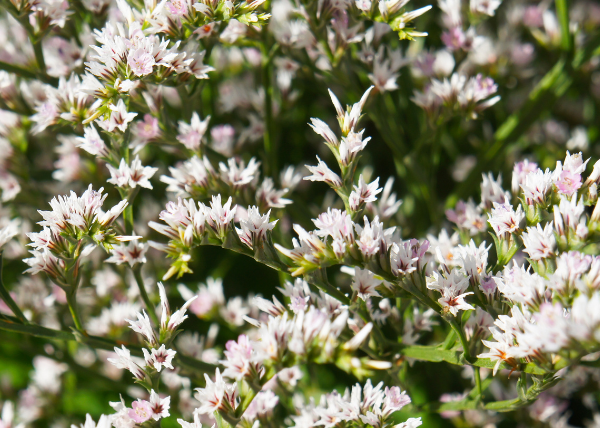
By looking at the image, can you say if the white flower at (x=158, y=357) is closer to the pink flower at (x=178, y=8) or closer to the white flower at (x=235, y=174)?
the white flower at (x=235, y=174)

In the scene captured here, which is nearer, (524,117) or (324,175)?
(324,175)

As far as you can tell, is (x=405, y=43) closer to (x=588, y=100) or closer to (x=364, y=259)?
(x=588, y=100)

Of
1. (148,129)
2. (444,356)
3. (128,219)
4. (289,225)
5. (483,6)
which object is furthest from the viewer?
(289,225)

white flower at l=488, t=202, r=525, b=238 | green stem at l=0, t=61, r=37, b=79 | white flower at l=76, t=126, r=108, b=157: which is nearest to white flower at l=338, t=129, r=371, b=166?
white flower at l=488, t=202, r=525, b=238

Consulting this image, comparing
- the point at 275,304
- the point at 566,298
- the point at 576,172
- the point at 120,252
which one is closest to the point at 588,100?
the point at 576,172

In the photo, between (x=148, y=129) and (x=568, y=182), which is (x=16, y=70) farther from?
(x=568, y=182)

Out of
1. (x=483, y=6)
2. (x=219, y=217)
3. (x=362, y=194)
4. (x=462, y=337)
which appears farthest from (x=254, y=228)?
(x=483, y=6)

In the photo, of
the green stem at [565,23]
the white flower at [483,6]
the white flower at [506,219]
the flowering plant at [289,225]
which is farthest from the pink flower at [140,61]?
the green stem at [565,23]
